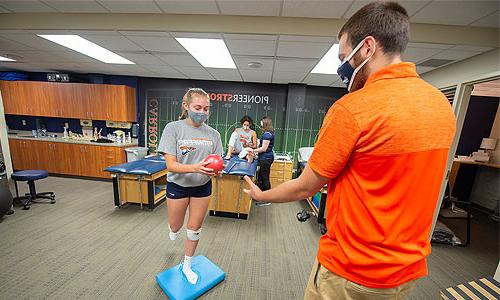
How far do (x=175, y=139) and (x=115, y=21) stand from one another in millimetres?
2101

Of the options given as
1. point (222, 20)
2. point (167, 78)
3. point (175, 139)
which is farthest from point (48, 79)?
point (175, 139)

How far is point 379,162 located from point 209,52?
323 cm

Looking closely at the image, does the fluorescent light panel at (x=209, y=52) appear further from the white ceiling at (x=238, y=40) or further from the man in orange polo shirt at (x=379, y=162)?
the man in orange polo shirt at (x=379, y=162)

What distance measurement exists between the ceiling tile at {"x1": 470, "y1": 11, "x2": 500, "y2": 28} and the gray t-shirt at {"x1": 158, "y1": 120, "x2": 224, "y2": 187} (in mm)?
3075

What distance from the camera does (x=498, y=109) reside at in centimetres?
473

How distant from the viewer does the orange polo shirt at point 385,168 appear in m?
0.60

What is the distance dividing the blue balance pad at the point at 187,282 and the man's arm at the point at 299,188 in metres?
1.43

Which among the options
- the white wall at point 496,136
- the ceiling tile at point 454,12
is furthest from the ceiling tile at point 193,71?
the white wall at point 496,136

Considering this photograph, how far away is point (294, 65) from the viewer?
3598 mm

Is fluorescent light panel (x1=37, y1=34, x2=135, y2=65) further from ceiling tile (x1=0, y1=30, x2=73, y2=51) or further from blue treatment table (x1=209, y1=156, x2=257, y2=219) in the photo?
blue treatment table (x1=209, y1=156, x2=257, y2=219)

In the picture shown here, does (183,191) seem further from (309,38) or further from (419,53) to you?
(419,53)

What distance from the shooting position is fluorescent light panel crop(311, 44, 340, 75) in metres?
2.88

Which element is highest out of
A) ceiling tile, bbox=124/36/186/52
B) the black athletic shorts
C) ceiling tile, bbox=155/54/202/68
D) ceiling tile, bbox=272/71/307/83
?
ceiling tile, bbox=124/36/186/52

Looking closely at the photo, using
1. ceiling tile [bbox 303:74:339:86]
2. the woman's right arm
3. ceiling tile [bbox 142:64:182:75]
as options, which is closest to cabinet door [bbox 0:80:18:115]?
ceiling tile [bbox 142:64:182:75]
